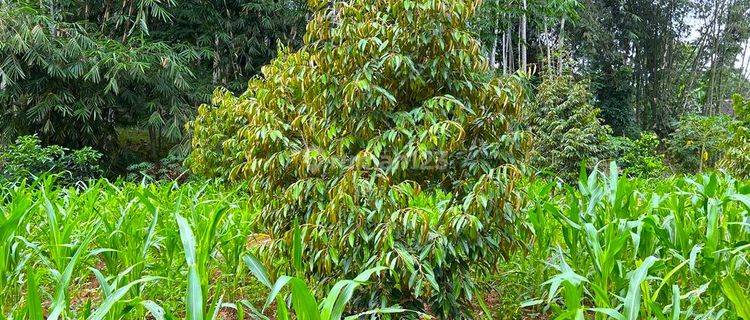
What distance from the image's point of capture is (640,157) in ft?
29.1

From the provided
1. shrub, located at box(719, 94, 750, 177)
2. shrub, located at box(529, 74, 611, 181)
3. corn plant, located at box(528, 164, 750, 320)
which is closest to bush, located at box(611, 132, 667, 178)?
shrub, located at box(529, 74, 611, 181)

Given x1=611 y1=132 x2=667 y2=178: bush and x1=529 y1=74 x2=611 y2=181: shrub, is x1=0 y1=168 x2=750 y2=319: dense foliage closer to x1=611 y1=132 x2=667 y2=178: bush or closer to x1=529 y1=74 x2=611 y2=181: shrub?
x1=529 y1=74 x2=611 y2=181: shrub

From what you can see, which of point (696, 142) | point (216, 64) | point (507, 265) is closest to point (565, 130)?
point (696, 142)

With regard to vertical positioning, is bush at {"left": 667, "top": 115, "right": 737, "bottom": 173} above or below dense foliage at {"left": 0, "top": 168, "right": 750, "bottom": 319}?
above

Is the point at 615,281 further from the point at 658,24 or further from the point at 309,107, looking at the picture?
the point at 658,24

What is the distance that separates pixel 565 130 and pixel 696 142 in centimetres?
535

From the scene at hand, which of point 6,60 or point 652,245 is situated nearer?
point 652,245

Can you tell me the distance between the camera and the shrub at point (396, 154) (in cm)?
140

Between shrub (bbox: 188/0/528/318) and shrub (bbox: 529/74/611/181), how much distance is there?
5337 mm

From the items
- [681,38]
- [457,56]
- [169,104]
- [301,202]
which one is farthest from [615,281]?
[681,38]

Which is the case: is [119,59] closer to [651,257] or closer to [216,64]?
[216,64]

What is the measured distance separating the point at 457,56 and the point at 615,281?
0.85m

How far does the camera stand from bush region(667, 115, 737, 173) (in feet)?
31.3

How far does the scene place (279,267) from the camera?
1727 mm
